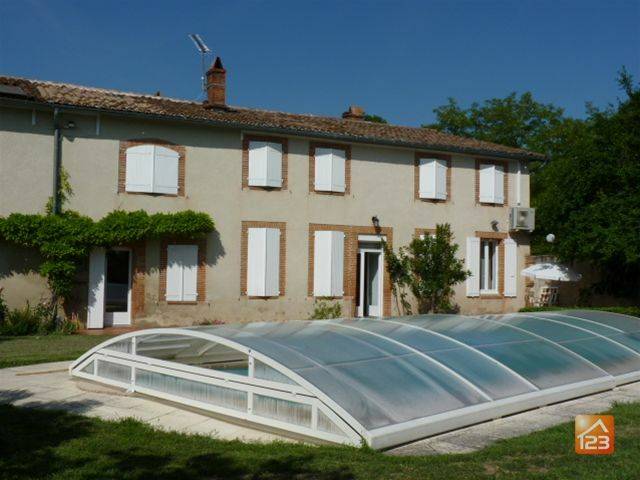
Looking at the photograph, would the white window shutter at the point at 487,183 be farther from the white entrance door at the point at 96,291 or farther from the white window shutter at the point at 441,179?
the white entrance door at the point at 96,291

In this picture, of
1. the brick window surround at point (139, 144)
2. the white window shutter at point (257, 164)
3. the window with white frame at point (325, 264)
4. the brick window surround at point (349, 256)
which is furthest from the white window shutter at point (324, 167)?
the brick window surround at point (139, 144)

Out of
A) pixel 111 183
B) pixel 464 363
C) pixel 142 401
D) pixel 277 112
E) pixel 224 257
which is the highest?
pixel 277 112

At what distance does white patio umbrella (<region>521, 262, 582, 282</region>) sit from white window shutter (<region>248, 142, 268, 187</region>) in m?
8.99

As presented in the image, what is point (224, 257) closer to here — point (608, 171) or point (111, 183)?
point (111, 183)

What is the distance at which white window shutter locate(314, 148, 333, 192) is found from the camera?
19094mm

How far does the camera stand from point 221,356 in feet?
26.5

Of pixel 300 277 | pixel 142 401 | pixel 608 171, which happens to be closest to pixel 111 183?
pixel 300 277

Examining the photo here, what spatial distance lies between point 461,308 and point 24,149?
12702 millimetres

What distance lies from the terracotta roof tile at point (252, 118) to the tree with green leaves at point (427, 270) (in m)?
2.88

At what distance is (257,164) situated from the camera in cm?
1823

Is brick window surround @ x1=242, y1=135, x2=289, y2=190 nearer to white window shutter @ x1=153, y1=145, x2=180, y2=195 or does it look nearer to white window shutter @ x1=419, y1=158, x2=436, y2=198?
white window shutter @ x1=153, y1=145, x2=180, y2=195

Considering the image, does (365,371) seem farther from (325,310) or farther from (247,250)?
(325,310)

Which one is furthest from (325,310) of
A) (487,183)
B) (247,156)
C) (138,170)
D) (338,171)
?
(487,183)

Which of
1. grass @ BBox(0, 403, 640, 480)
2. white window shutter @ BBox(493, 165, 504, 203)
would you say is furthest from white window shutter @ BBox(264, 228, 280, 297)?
grass @ BBox(0, 403, 640, 480)
